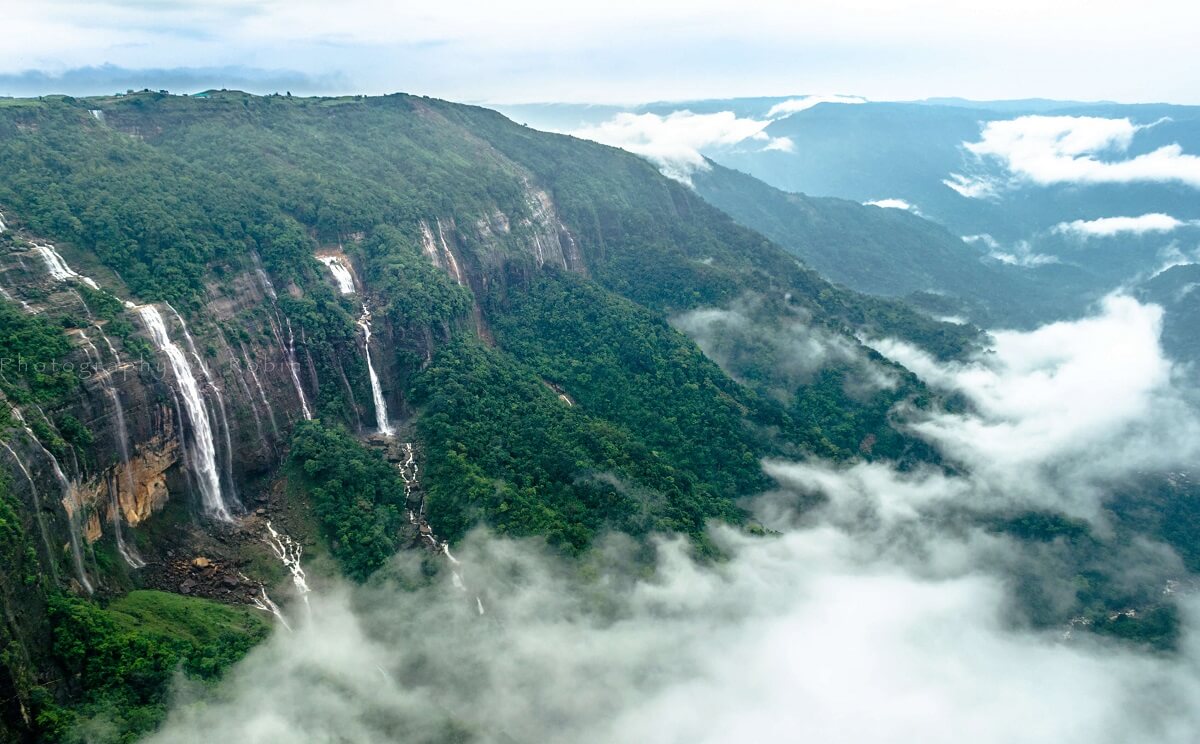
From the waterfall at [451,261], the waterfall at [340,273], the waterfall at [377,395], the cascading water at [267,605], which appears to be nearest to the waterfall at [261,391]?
the waterfall at [377,395]

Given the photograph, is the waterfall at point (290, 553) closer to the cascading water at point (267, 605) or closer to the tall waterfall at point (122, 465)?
the cascading water at point (267, 605)

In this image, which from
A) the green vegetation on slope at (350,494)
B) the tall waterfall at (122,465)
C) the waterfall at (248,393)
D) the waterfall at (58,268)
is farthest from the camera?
the waterfall at (248,393)

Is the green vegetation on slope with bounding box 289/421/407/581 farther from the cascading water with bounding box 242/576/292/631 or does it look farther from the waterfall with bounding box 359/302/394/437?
the cascading water with bounding box 242/576/292/631

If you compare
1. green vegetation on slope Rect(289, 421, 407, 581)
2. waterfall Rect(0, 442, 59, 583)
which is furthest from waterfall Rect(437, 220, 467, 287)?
waterfall Rect(0, 442, 59, 583)

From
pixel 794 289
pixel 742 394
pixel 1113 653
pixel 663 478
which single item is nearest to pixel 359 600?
pixel 663 478

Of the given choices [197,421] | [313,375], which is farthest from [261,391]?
[197,421]

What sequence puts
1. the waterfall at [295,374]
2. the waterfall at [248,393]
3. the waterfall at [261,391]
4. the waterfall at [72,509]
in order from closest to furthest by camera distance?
1. the waterfall at [72,509]
2. the waterfall at [248,393]
3. the waterfall at [261,391]
4. the waterfall at [295,374]

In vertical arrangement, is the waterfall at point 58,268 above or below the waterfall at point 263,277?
above

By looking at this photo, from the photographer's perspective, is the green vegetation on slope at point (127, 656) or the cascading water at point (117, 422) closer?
the green vegetation on slope at point (127, 656)
